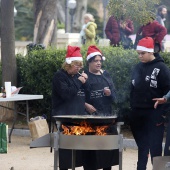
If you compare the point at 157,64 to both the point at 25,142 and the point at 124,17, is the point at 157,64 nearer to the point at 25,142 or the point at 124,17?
the point at 25,142

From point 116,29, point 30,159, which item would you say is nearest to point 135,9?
point 116,29

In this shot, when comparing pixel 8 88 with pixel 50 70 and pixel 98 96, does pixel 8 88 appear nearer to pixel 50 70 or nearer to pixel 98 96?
pixel 50 70

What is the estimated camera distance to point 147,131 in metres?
9.09

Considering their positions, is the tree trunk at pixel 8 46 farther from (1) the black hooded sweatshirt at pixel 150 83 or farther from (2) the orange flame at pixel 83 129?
(2) the orange flame at pixel 83 129

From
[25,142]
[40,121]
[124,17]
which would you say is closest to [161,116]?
[40,121]

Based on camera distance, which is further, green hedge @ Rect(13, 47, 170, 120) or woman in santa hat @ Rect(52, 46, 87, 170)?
green hedge @ Rect(13, 47, 170, 120)

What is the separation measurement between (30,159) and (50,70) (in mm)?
2943

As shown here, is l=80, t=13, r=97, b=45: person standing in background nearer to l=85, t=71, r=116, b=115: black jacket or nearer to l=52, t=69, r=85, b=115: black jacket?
l=85, t=71, r=116, b=115: black jacket

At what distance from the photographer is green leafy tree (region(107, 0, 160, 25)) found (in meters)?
14.0

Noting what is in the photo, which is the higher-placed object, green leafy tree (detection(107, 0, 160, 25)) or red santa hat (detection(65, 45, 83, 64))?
green leafy tree (detection(107, 0, 160, 25))

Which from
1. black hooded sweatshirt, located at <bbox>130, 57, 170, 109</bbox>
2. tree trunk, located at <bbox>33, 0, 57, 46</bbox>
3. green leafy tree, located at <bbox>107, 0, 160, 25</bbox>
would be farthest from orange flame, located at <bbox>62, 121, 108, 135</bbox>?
tree trunk, located at <bbox>33, 0, 57, 46</bbox>

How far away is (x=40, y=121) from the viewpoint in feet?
40.5

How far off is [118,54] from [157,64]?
4036 millimetres

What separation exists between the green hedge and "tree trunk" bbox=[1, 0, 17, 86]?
0.18 metres
